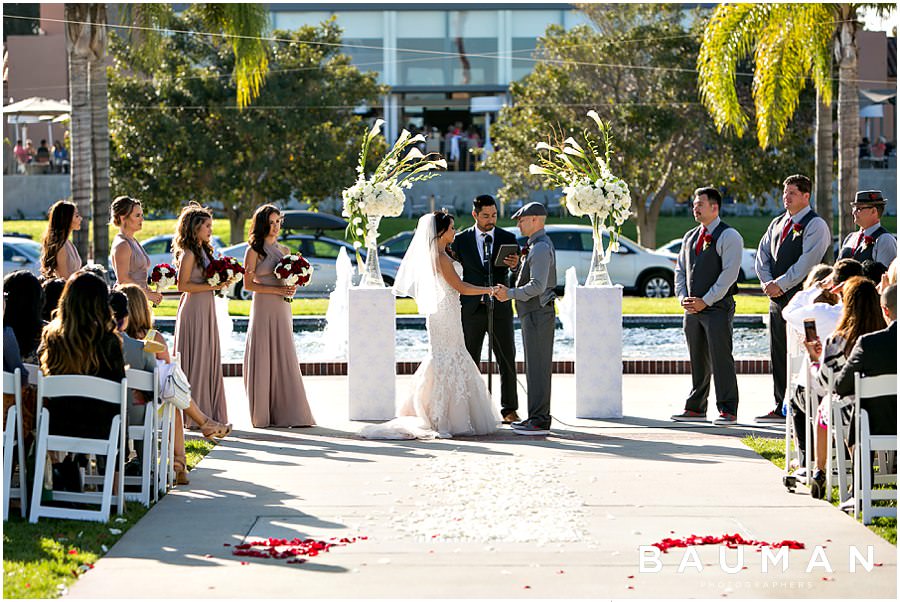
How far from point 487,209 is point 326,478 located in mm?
3584

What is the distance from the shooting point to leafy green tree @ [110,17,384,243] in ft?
116

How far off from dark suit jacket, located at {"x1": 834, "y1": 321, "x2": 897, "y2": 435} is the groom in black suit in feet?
14.5

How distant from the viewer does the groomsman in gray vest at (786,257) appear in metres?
11.5

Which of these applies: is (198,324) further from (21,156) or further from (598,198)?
(21,156)

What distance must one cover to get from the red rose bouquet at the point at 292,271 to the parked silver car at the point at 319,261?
47.5 ft

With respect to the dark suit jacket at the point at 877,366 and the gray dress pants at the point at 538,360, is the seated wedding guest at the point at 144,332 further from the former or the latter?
the dark suit jacket at the point at 877,366

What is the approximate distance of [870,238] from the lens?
37.3 feet

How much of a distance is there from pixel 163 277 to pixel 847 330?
6.10 m

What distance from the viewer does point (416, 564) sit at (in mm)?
6809

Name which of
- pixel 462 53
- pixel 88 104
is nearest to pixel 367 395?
pixel 88 104

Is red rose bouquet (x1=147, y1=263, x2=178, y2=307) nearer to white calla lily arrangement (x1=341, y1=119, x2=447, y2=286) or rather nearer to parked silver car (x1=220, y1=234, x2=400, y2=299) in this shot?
white calla lily arrangement (x1=341, y1=119, x2=447, y2=286)

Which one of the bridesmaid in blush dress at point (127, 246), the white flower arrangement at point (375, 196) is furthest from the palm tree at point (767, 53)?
the bridesmaid in blush dress at point (127, 246)

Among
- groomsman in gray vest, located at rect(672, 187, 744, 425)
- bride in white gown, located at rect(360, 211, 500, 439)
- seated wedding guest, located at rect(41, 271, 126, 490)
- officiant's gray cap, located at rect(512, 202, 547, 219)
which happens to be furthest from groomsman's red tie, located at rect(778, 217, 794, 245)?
seated wedding guest, located at rect(41, 271, 126, 490)

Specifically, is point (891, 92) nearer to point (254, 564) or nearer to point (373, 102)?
point (373, 102)
